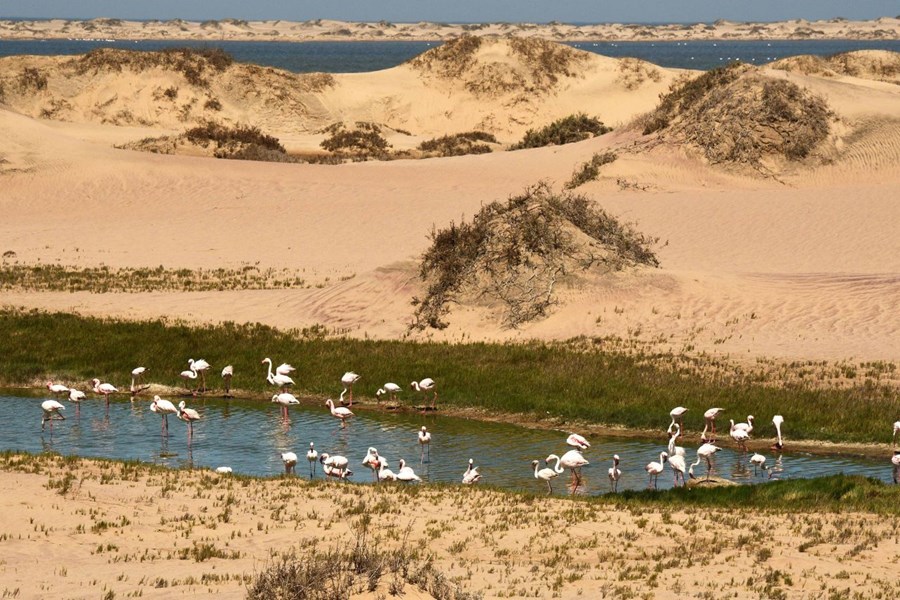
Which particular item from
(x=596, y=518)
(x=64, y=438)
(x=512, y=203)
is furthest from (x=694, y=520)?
(x=512, y=203)

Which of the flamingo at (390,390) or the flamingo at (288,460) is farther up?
the flamingo at (288,460)

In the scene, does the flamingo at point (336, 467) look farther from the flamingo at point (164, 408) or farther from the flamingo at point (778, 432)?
the flamingo at point (778, 432)

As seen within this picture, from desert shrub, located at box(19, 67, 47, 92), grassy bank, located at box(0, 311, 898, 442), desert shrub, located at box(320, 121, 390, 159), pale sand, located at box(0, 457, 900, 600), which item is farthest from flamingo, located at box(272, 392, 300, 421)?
desert shrub, located at box(19, 67, 47, 92)

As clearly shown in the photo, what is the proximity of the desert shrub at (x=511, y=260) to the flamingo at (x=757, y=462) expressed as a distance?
9540mm

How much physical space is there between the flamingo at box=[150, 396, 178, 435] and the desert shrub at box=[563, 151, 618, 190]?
29433 mm

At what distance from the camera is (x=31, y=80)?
280 feet

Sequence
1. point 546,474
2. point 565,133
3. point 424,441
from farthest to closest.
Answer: point 565,133, point 424,441, point 546,474

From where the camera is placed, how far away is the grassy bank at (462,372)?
2445cm

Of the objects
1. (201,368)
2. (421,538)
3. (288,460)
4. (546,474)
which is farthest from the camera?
(201,368)

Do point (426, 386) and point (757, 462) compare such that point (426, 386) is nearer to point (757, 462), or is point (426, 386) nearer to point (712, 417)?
point (712, 417)

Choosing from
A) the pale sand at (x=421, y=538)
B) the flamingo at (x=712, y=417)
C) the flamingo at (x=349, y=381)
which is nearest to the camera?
the pale sand at (x=421, y=538)

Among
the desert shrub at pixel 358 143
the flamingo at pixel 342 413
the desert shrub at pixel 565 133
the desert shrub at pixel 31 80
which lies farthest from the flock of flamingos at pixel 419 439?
the desert shrub at pixel 31 80

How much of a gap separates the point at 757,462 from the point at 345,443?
22.1 ft

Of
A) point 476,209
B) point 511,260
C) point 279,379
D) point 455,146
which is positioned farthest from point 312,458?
point 455,146
